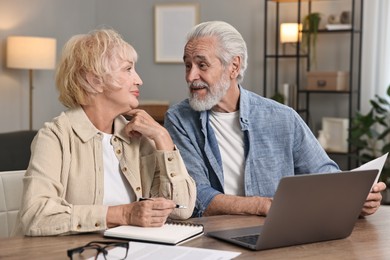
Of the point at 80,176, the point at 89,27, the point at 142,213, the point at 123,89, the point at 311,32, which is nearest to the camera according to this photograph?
the point at 142,213

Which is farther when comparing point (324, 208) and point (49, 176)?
point (49, 176)

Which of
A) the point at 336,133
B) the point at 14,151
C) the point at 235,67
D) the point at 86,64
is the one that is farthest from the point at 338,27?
the point at 86,64

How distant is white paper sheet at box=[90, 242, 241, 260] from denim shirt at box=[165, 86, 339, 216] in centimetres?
84

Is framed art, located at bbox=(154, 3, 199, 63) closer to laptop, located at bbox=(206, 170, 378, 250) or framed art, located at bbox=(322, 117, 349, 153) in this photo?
framed art, located at bbox=(322, 117, 349, 153)

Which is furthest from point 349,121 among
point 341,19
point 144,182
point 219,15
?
point 144,182

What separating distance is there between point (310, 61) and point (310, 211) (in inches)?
184

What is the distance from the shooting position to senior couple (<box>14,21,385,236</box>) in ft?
6.57

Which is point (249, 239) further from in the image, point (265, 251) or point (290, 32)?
point (290, 32)

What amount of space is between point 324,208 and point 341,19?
4496mm

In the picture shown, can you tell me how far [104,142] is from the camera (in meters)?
2.26

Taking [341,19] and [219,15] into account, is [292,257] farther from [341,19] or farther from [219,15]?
[219,15]

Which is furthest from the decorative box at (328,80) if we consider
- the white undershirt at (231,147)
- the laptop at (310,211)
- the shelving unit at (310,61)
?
the laptop at (310,211)

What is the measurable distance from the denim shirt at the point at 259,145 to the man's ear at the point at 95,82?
1.56ft

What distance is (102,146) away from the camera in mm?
2238
